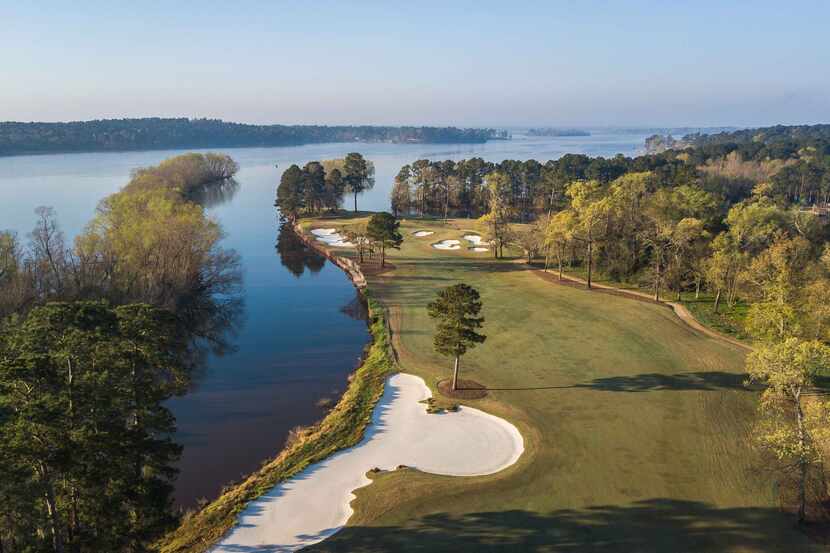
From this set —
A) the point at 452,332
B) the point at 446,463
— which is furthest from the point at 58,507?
the point at 452,332

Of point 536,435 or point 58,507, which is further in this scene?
point 536,435

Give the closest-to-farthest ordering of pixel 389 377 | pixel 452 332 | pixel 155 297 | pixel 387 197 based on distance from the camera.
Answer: pixel 452 332, pixel 389 377, pixel 155 297, pixel 387 197

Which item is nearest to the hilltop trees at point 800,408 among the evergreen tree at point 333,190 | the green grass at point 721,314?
the green grass at point 721,314

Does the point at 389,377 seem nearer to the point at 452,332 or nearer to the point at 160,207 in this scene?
the point at 452,332

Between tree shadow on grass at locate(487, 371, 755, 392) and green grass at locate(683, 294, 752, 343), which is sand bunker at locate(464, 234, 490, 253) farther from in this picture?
tree shadow on grass at locate(487, 371, 755, 392)

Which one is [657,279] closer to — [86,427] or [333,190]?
[86,427]

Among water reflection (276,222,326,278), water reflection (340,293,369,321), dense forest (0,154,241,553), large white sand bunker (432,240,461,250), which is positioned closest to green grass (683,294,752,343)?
water reflection (340,293,369,321)
